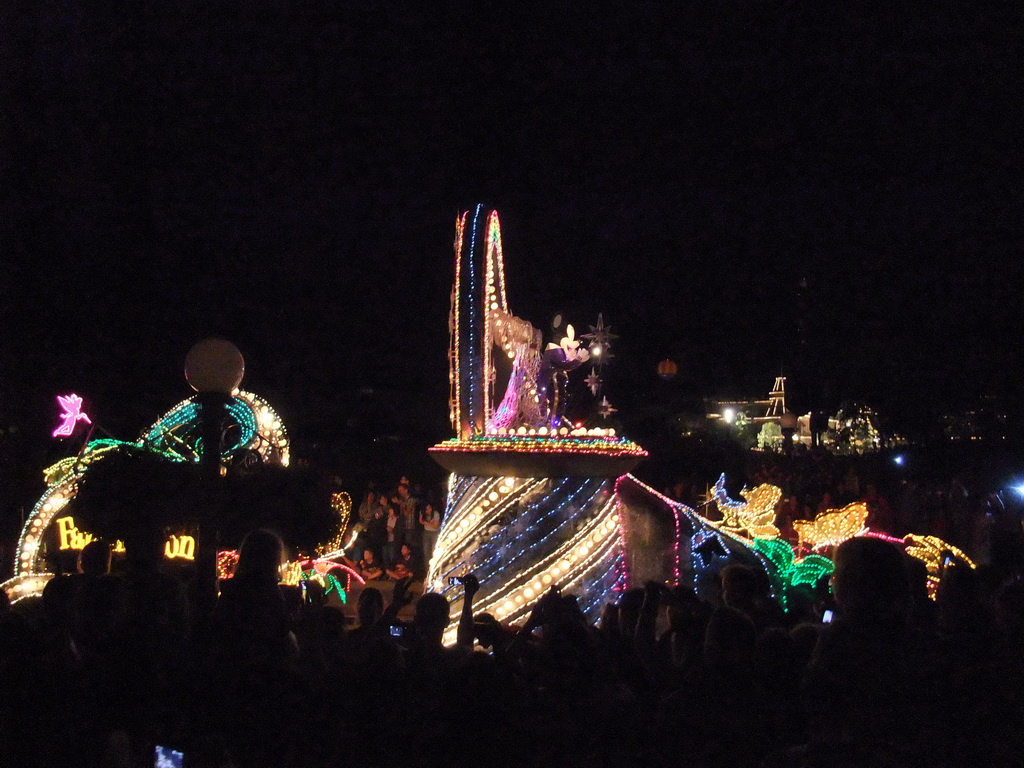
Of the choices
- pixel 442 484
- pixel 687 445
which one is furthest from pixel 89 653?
pixel 687 445

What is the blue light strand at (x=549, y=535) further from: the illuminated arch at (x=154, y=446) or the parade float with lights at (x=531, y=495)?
the illuminated arch at (x=154, y=446)

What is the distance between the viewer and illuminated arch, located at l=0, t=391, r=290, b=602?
257 inches

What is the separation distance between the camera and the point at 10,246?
44.2ft

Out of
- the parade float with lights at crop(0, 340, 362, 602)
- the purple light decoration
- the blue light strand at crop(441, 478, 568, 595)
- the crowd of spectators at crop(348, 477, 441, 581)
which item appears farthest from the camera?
the crowd of spectators at crop(348, 477, 441, 581)

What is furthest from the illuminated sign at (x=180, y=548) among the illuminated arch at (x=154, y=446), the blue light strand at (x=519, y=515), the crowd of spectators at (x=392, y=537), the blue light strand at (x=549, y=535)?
the crowd of spectators at (x=392, y=537)

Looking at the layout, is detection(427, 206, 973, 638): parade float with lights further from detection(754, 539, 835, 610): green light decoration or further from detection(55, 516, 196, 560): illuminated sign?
detection(55, 516, 196, 560): illuminated sign

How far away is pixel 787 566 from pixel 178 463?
5953mm

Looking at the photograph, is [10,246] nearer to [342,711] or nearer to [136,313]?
[136,313]

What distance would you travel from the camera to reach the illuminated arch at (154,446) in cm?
654

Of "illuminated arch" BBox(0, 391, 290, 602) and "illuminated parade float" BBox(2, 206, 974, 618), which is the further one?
"illuminated parade float" BBox(2, 206, 974, 618)

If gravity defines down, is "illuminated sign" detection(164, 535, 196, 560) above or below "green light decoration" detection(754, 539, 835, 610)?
above

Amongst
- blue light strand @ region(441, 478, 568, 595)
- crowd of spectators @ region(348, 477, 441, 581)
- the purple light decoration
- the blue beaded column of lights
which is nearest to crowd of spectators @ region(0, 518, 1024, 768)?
the blue beaded column of lights

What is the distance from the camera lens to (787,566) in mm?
8742

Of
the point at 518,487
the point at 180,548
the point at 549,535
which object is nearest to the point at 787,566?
the point at 549,535
